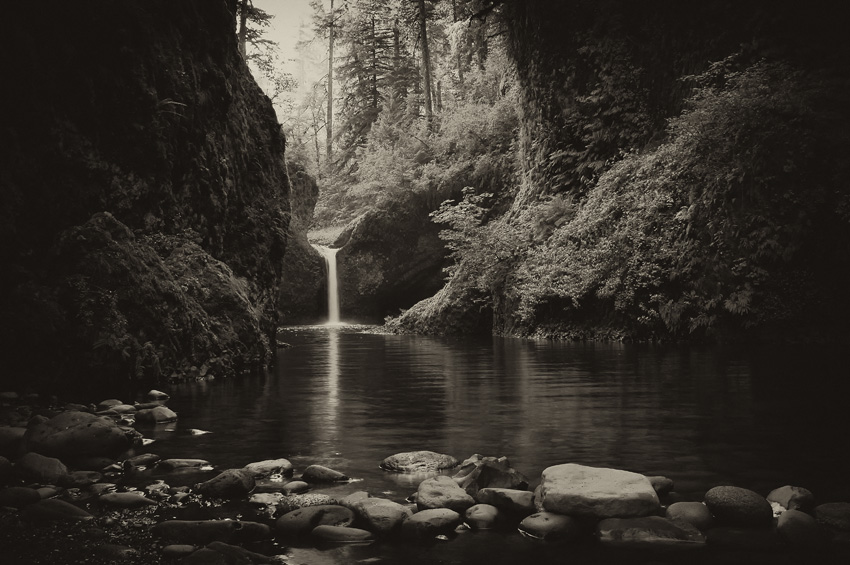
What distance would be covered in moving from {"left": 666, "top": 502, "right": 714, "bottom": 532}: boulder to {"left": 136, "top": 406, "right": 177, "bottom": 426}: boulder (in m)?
5.46

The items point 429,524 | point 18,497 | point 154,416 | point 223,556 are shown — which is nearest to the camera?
point 223,556

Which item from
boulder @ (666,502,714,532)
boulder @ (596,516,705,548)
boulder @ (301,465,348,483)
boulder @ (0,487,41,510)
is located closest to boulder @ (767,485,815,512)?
boulder @ (666,502,714,532)

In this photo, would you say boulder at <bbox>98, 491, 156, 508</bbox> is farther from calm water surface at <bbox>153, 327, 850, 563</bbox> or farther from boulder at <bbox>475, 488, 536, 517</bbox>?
boulder at <bbox>475, 488, 536, 517</bbox>

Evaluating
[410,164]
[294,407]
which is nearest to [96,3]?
[294,407]

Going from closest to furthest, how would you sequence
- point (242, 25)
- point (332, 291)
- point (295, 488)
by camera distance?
point (295, 488), point (242, 25), point (332, 291)

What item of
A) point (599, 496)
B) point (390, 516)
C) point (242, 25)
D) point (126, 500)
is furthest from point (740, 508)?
point (242, 25)

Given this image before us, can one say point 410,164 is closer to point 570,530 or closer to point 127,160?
point 127,160

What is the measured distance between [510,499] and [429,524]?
551 mm

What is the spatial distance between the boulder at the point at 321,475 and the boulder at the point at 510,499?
1194 mm

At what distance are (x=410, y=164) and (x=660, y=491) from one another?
29.9m

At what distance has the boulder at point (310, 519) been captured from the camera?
3.79m

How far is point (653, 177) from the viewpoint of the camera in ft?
60.2

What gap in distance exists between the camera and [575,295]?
19078 mm

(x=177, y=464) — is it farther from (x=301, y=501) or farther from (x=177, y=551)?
(x=177, y=551)
